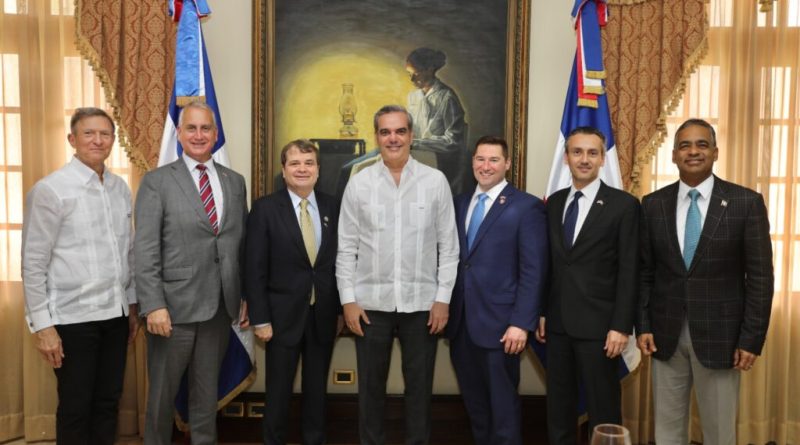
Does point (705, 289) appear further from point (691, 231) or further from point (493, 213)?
point (493, 213)

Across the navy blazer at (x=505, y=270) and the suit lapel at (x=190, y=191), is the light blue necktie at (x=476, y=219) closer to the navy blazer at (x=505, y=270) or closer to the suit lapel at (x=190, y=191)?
the navy blazer at (x=505, y=270)

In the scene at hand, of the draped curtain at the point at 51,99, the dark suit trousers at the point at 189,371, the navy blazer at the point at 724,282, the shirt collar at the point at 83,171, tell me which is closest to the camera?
the navy blazer at the point at 724,282

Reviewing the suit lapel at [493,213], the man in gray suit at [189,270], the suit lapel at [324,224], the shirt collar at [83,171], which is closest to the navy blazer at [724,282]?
the suit lapel at [493,213]

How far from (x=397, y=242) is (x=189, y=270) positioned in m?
1.00

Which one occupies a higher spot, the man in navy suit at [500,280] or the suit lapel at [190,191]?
the suit lapel at [190,191]

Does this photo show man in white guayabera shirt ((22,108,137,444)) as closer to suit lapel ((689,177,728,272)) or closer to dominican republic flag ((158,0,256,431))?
dominican republic flag ((158,0,256,431))

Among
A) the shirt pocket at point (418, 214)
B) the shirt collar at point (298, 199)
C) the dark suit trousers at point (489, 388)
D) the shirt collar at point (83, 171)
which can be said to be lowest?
the dark suit trousers at point (489, 388)

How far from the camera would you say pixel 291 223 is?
125 inches

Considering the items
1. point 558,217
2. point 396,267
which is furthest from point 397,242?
point 558,217

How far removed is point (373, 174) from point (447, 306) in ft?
2.52

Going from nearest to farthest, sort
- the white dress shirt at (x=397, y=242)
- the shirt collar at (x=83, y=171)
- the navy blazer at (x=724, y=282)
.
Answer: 1. the navy blazer at (x=724, y=282)
2. the shirt collar at (x=83, y=171)
3. the white dress shirt at (x=397, y=242)

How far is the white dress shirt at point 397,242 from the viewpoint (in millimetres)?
3111

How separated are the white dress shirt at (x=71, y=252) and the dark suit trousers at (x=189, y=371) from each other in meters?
0.28

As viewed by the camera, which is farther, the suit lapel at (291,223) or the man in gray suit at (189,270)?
the suit lapel at (291,223)
